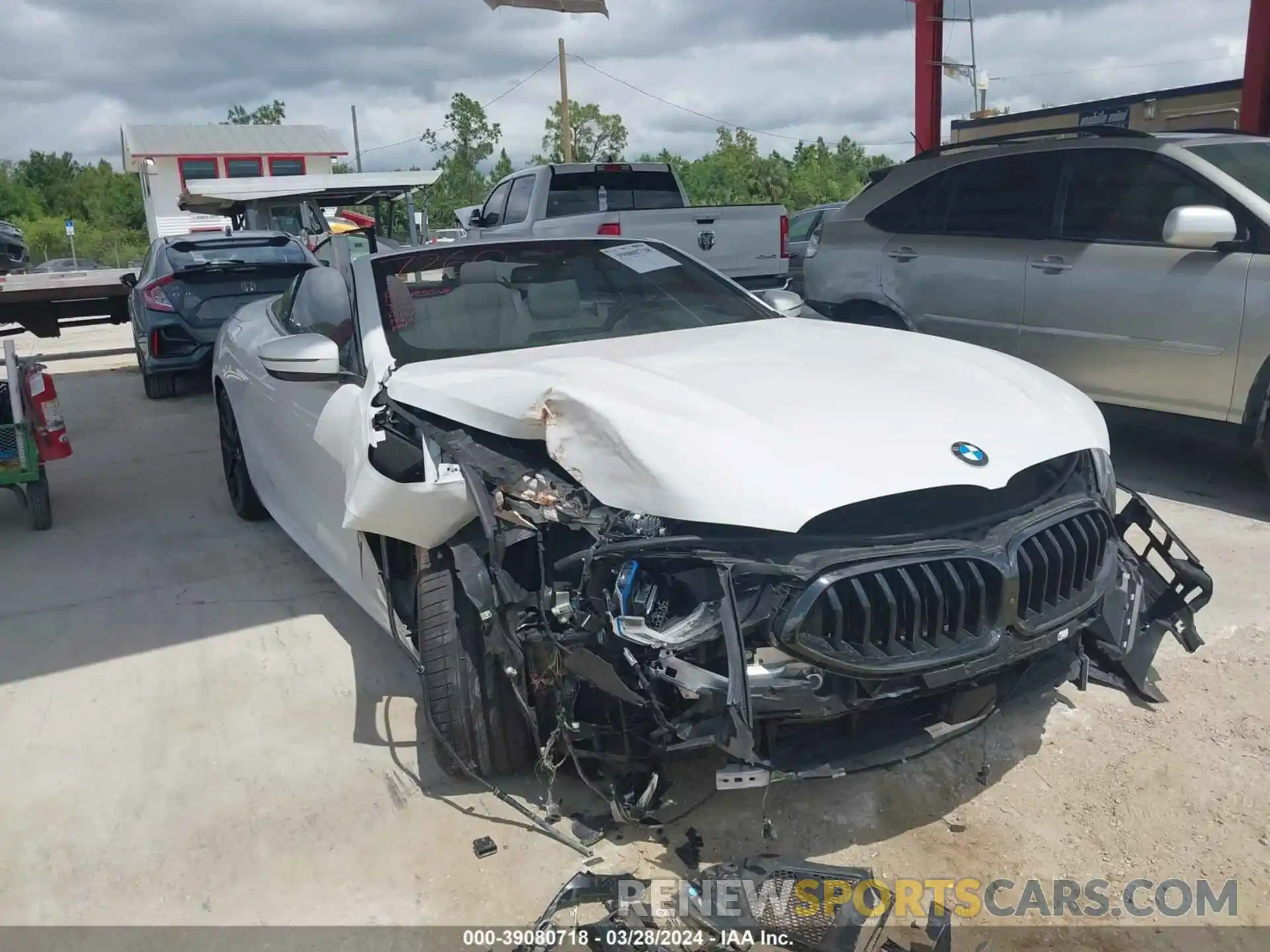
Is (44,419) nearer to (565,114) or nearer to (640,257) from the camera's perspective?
(640,257)

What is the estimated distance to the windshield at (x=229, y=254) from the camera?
32.6 feet

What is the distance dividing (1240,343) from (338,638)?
Result: 4.44 m

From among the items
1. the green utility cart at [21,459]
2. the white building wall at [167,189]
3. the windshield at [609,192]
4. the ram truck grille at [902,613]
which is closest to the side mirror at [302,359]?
the ram truck grille at [902,613]

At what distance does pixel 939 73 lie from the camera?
38.5 ft

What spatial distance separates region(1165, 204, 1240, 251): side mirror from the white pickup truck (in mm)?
3823

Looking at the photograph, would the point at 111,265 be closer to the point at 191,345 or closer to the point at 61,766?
the point at 191,345

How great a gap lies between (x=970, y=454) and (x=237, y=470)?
4.46m

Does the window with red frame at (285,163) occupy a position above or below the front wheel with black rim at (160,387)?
above

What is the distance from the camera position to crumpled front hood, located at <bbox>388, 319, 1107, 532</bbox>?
256 cm

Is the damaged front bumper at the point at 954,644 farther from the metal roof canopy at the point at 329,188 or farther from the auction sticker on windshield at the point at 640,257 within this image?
the metal roof canopy at the point at 329,188

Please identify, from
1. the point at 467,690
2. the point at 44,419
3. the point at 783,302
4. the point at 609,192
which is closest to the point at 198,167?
the point at 609,192

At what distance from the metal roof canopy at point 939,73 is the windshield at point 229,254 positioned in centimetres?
613

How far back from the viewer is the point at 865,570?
2.47 metres

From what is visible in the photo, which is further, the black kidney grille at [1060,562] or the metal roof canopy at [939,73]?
the metal roof canopy at [939,73]
